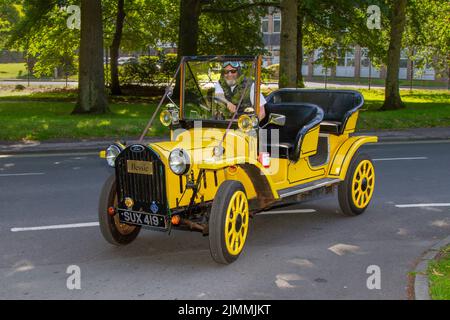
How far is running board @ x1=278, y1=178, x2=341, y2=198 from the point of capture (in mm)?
7027

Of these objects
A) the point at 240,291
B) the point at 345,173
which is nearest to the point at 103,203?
the point at 240,291

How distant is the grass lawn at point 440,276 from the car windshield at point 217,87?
2.56 meters

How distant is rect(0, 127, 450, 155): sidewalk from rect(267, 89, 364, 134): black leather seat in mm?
6978

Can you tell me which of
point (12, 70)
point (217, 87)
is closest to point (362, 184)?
point (217, 87)

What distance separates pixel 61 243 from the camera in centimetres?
695

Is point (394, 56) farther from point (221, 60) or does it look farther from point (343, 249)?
point (343, 249)

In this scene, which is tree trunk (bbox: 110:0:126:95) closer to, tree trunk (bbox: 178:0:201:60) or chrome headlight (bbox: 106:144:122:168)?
tree trunk (bbox: 178:0:201:60)

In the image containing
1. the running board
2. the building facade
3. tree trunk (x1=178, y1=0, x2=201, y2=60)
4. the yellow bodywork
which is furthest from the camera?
the building facade

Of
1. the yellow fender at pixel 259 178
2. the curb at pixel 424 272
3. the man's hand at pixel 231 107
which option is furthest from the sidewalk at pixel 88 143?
the curb at pixel 424 272

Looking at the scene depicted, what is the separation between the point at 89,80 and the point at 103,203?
48.6 feet

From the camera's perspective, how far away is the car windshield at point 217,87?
276 inches

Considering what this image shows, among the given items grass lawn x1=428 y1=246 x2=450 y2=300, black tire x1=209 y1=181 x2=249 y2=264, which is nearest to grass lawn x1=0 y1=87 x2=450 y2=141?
black tire x1=209 y1=181 x2=249 y2=264

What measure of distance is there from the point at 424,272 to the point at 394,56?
20033mm

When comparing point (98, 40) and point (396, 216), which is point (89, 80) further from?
point (396, 216)
